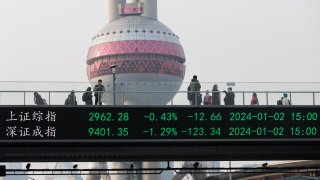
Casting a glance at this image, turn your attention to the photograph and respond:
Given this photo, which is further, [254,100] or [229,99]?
[254,100]

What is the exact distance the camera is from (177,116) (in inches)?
1389

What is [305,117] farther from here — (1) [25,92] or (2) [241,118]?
(1) [25,92]

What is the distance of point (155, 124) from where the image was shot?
35.2 m

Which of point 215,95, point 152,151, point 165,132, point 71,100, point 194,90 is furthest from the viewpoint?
point 194,90

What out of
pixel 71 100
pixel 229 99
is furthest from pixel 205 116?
pixel 71 100

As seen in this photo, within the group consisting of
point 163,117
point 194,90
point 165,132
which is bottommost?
point 165,132

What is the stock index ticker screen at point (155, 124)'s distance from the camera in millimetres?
34969

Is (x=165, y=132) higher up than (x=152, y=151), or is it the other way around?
(x=165, y=132)

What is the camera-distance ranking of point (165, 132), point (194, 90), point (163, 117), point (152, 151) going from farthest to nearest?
point (194, 90) < point (152, 151) < point (163, 117) < point (165, 132)

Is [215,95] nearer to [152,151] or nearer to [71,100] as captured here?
[152,151]

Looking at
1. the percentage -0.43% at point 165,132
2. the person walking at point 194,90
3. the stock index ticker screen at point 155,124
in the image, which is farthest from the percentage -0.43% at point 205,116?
the person walking at point 194,90

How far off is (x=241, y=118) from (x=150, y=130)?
12.0ft

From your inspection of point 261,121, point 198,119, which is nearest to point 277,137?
point 261,121

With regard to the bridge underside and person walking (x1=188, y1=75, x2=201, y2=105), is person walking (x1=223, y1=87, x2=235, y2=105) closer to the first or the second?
person walking (x1=188, y1=75, x2=201, y2=105)
